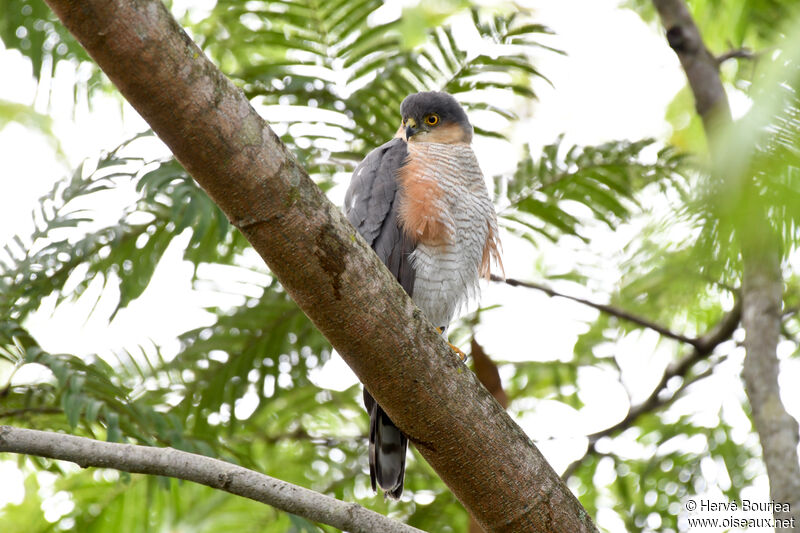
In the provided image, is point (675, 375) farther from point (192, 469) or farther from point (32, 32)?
point (32, 32)

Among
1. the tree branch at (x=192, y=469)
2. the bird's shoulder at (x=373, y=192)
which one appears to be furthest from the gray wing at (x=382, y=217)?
the tree branch at (x=192, y=469)

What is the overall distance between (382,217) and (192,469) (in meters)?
1.92

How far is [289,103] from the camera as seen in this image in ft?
15.1

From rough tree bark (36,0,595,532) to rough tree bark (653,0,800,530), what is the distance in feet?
2.70

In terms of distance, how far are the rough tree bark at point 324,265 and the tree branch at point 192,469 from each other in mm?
374

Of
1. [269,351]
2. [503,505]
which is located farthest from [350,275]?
[269,351]

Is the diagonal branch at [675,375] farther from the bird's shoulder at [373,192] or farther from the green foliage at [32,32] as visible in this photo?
the green foliage at [32,32]

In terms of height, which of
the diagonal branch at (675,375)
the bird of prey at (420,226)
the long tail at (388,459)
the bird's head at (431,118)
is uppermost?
the bird's head at (431,118)

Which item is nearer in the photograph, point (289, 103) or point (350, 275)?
point (350, 275)

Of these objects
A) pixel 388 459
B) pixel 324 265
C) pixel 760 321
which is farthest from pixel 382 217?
pixel 760 321

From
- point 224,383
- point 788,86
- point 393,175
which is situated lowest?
point 788,86

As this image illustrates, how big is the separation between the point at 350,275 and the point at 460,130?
2.47 m

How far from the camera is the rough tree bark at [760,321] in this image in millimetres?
2930

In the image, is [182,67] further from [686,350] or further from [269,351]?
[686,350]
